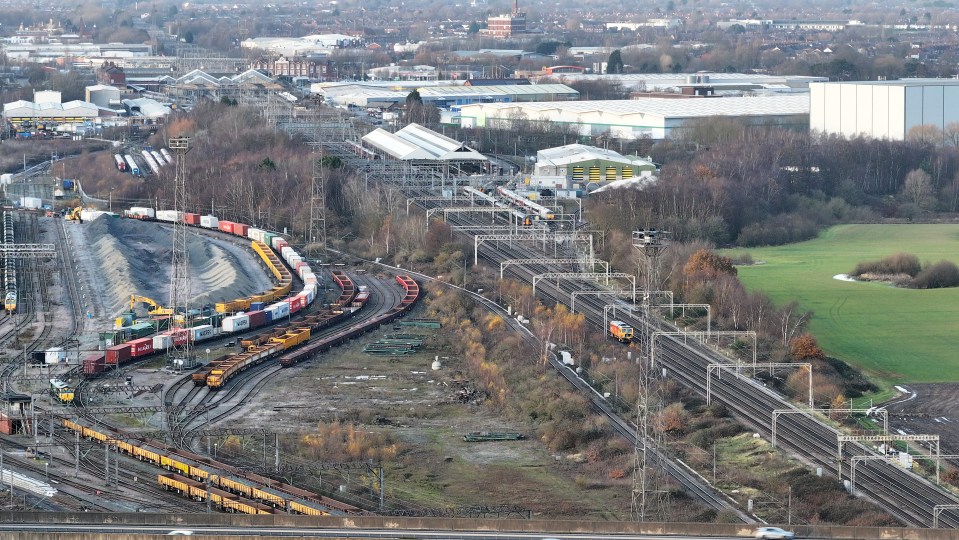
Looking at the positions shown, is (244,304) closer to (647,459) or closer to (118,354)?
(118,354)

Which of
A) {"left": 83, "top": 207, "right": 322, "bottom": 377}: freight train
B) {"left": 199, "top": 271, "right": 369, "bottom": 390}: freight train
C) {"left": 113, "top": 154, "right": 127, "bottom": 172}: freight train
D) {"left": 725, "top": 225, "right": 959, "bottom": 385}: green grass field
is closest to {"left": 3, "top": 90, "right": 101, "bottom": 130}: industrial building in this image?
{"left": 113, "top": 154, "right": 127, "bottom": 172}: freight train

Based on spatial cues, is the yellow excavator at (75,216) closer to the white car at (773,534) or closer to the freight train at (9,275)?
the freight train at (9,275)

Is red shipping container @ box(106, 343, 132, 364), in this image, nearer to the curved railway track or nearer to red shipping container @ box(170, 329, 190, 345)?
red shipping container @ box(170, 329, 190, 345)

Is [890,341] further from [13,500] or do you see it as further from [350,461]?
[13,500]

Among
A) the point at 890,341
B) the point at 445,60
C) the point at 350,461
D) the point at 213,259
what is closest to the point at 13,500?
the point at 350,461

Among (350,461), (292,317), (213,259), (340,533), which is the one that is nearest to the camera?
(340,533)

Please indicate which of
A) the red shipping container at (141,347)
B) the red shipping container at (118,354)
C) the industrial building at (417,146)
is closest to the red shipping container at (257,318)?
the red shipping container at (141,347)

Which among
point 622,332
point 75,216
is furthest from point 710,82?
point 622,332
